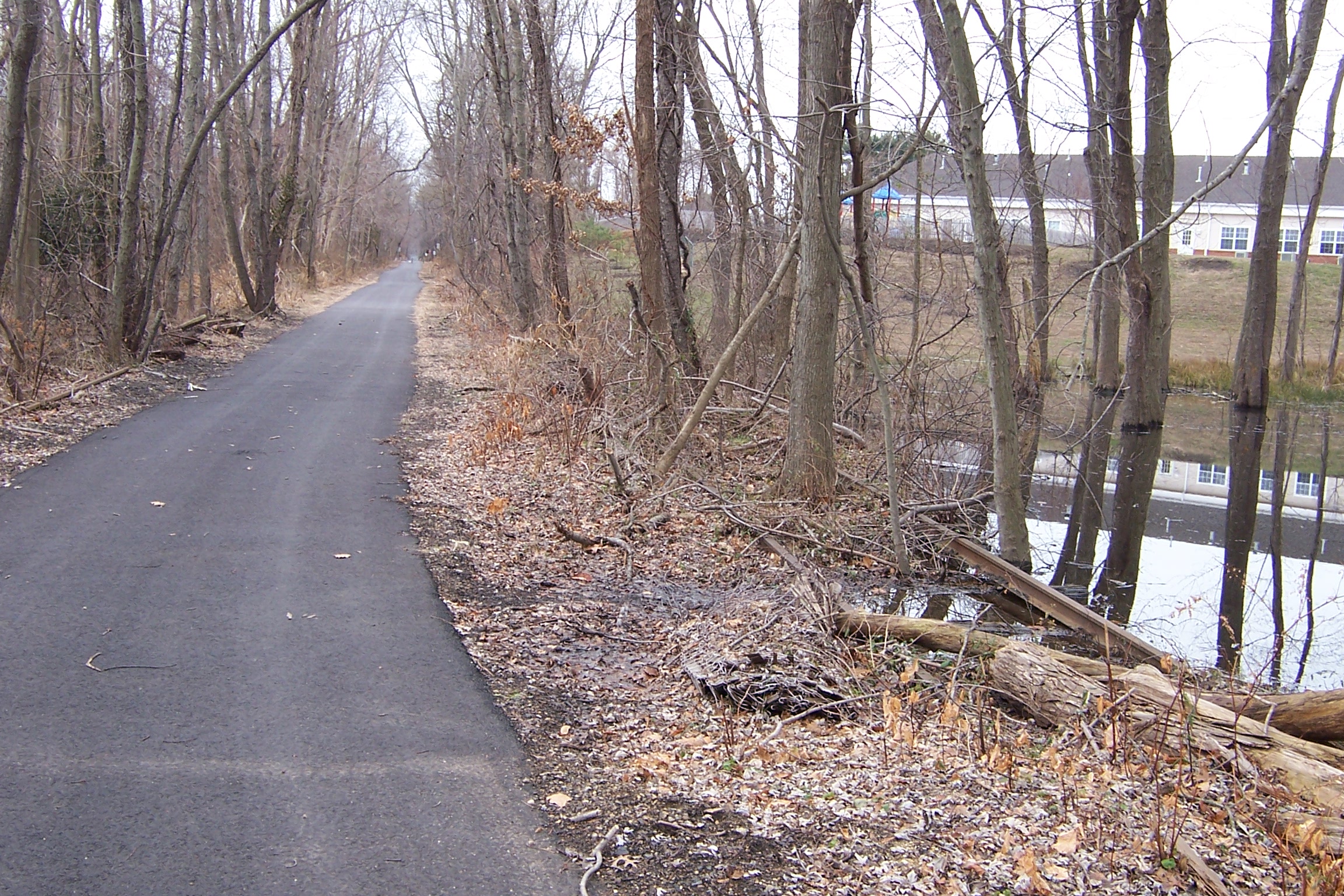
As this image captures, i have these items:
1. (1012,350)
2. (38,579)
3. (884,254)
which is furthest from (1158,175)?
(38,579)

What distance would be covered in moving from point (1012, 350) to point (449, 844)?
14485mm

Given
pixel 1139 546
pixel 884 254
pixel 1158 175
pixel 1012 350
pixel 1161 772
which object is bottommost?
pixel 1139 546

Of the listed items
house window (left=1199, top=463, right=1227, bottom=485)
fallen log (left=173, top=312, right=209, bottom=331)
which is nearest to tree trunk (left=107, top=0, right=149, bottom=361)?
fallen log (left=173, top=312, right=209, bottom=331)

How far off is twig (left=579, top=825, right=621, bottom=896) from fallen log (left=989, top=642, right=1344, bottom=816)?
233cm

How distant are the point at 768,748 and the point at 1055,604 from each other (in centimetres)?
436

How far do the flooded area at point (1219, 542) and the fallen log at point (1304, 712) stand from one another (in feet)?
2.45

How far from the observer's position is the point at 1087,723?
15.7 feet

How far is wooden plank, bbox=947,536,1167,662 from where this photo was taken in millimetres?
6996

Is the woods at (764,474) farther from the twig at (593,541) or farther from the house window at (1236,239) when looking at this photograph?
the house window at (1236,239)

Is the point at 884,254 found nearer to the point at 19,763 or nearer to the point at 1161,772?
the point at 1161,772

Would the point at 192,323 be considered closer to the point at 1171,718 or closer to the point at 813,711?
the point at 813,711

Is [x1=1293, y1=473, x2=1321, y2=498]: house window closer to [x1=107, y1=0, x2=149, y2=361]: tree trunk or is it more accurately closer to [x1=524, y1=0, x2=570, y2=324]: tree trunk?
[x1=524, y1=0, x2=570, y2=324]: tree trunk

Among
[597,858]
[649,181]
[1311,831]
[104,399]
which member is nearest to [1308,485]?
[649,181]

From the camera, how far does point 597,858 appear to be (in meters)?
3.75
